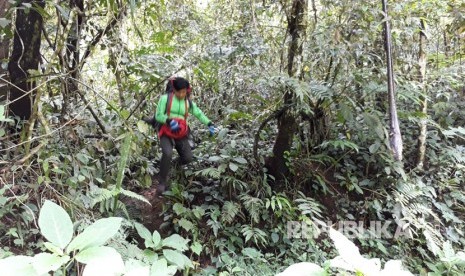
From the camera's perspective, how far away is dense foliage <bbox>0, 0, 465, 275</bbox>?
385cm

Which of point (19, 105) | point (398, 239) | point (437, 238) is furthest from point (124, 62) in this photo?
point (437, 238)

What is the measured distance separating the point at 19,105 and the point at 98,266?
387 centimetres

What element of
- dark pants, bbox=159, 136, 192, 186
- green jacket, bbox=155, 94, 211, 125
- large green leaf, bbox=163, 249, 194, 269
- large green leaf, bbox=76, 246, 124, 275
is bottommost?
large green leaf, bbox=163, 249, 194, 269

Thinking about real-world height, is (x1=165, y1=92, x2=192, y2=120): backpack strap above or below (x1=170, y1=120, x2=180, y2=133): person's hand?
above

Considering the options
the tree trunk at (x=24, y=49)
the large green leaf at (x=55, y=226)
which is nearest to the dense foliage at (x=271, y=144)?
the tree trunk at (x=24, y=49)

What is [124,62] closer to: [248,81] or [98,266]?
[248,81]

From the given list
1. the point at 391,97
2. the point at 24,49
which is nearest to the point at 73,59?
the point at 24,49

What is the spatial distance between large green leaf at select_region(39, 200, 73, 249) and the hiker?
3.53 meters

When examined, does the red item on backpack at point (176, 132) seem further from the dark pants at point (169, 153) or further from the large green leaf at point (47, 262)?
the large green leaf at point (47, 262)

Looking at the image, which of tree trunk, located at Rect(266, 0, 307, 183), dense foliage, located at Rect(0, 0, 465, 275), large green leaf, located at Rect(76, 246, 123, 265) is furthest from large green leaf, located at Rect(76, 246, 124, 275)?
tree trunk, located at Rect(266, 0, 307, 183)

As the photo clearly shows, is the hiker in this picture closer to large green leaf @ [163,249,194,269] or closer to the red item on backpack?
the red item on backpack

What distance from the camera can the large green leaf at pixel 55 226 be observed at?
0.68 meters

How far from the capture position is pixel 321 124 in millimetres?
4988

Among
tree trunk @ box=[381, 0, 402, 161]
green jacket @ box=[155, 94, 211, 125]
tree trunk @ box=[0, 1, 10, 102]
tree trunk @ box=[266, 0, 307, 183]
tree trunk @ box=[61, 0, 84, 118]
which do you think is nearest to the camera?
tree trunk @ box=[0, 1, 10, 102]
